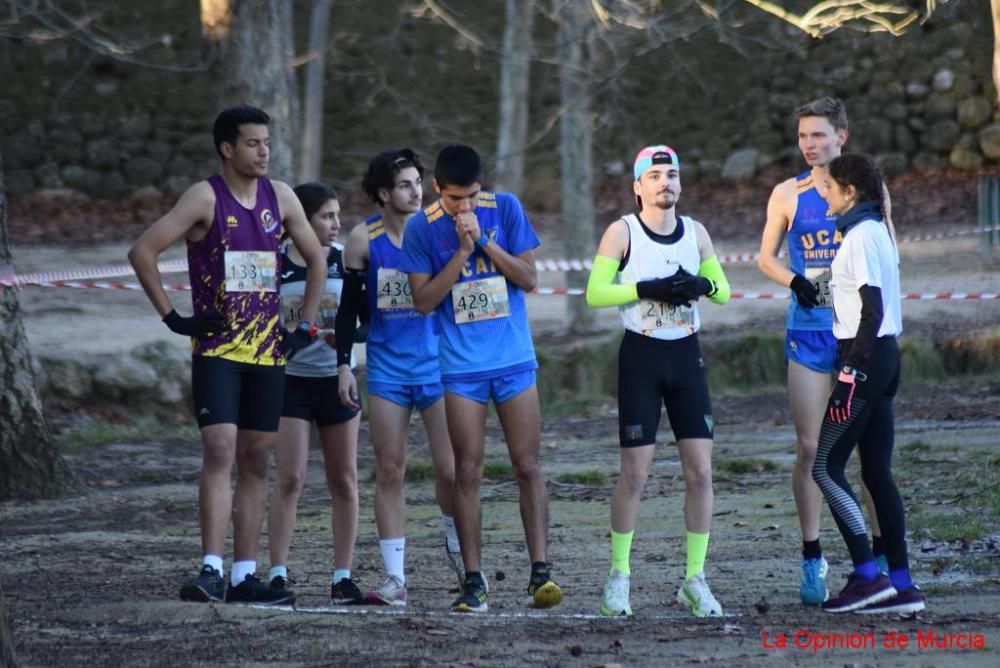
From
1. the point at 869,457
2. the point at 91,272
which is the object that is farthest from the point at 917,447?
the point at 91,272

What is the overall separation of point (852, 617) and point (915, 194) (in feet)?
62.7

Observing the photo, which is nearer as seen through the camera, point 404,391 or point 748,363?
point 404,391

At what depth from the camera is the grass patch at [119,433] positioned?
13.8m

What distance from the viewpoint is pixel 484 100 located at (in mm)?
30172

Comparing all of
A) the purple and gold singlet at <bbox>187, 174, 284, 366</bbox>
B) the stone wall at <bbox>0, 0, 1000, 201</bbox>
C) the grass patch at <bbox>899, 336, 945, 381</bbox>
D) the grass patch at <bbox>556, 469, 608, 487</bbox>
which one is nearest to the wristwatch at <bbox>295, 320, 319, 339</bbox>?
the purple and gold singlet at <bbox>187, 174, 284, 366</bbox>

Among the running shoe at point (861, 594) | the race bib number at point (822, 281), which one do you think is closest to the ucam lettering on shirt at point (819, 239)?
the race bib number at point (822, 281)

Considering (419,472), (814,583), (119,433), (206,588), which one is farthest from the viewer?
(119,433)

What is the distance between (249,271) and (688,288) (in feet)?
6.16

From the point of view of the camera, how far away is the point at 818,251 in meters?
7.29

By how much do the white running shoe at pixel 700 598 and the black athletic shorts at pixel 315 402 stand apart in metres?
1.81

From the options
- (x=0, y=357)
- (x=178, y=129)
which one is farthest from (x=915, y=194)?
(x=0, y=357)

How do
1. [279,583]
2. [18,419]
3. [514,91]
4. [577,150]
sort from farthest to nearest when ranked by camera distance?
1. [514,91]
2. [577,150]
3. [18,419]
4. [279,583]

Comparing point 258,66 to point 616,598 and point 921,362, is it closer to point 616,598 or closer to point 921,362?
point 921,362

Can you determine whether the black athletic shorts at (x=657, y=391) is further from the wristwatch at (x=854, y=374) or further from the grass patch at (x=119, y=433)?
the grass patch at (x=119, y=433)
